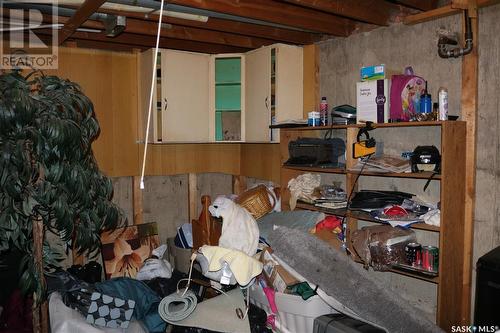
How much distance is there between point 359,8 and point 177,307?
2.39 m

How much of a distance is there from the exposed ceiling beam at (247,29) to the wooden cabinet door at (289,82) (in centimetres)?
11

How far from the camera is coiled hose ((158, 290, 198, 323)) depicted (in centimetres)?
263

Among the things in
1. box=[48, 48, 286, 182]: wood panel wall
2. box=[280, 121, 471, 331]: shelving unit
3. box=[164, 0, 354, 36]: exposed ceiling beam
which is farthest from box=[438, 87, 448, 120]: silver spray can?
box=[48, 48, 286, 182]: wood panel wall

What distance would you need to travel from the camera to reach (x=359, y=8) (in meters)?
2.79

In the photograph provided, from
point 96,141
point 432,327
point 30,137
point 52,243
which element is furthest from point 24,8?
point 432,327

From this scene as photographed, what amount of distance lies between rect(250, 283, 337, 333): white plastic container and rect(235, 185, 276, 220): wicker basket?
83cm

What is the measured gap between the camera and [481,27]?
249 centimetres

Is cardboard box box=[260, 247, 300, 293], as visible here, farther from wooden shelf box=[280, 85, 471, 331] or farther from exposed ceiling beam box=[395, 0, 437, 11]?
exposed ceiling beam box=[395, 0, 437, 11]

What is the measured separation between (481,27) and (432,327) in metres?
1.86

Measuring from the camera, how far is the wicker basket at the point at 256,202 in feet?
11.7

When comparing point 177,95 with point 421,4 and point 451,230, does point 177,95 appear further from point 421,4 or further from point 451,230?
point 451,230

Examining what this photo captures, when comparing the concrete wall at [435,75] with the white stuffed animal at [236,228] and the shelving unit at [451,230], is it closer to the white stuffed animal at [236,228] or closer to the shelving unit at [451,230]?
the shelving unit at [451,230]

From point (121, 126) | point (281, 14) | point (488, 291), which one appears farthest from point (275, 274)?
point (121, 126)

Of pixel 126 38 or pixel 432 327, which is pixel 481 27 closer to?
pixel 432 327
